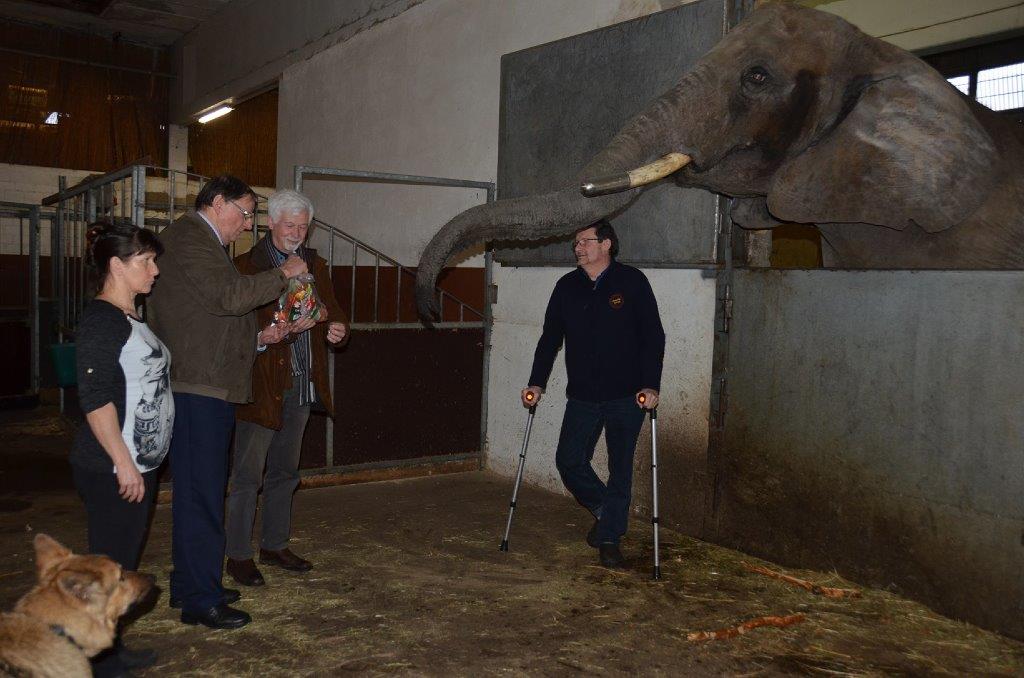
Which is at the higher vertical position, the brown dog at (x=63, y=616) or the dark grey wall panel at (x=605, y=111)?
the dark grey wall panel at (x=605, y=111)

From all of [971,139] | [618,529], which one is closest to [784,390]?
[618,529]

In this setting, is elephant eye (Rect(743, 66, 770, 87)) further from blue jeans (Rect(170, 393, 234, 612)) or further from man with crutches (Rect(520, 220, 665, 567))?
blue jeans (Rect(170, 393, 234, 612))

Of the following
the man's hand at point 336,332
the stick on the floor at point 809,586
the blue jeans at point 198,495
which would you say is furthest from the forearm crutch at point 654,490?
the blue jeans at point 198,495

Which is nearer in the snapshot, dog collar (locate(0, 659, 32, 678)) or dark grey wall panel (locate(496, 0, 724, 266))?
dog collar (locate(0, 659, 32, 678))

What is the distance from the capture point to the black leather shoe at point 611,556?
4.39 m

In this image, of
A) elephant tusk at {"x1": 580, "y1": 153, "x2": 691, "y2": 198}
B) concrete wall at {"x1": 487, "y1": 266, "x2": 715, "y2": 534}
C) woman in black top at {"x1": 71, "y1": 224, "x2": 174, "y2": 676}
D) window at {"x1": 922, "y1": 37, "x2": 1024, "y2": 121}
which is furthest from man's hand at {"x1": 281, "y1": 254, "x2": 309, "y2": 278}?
window at {"x1": 922, "y1": 37, "x2": 1024, "y2": 121}

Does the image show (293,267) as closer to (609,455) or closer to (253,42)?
(609,455)

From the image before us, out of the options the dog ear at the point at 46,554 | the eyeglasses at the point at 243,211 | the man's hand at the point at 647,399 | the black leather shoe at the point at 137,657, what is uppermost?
the eyeglasses at the point at 243,211

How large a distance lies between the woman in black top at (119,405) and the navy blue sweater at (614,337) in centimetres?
220

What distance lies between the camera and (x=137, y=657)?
10.2 feet

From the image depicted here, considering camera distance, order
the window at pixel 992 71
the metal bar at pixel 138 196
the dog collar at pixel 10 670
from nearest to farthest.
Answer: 1. the dog collar at pixel 10 670
2. the metal bar at pixel 138 196
3. the window at pixel 992 71

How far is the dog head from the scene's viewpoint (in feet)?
7.51

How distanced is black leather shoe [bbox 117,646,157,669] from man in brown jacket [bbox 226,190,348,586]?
80 cm

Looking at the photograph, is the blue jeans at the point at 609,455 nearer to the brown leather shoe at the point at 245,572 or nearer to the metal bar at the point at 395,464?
the brown leather shoe at the point at 245,572
